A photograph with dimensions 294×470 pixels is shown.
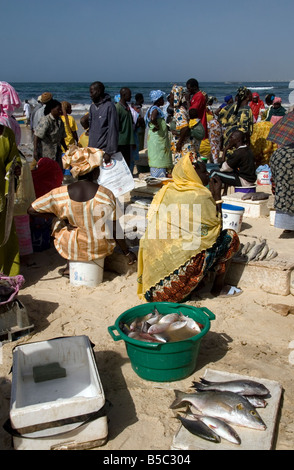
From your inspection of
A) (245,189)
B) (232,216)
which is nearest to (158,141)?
(245,189)

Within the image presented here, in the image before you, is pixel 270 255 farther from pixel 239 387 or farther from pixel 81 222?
pixel 239 387

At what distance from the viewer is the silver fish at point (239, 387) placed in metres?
2.91

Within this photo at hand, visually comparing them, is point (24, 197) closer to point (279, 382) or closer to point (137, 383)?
point (137, 383)

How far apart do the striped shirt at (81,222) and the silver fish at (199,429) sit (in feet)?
7.43

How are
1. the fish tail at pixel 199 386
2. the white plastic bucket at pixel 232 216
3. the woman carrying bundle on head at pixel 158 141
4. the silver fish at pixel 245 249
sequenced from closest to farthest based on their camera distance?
the fish tail at pixel 199 386 → the silver fish at pixel 245 249 → the white plastic bucket at pixel 232 216 → the woman carrying bundle on head at pixel 158 141

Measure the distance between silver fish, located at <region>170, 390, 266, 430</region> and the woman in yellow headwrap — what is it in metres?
1.42

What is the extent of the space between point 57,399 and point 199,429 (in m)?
0.89

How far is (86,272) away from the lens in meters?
4.76

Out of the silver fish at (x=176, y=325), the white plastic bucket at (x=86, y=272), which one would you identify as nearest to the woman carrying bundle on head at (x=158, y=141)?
the white plastic bucket at (x=86, y=272)

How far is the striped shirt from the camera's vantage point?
4.50m

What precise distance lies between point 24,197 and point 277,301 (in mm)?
2965

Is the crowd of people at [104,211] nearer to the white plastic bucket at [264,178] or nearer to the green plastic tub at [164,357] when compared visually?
the green plastic tub at [164,357]

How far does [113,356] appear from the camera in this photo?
3611mm

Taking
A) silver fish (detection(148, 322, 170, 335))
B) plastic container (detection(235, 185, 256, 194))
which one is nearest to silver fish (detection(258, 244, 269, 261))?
silver fish (detection(148, 322, 170, 335))
